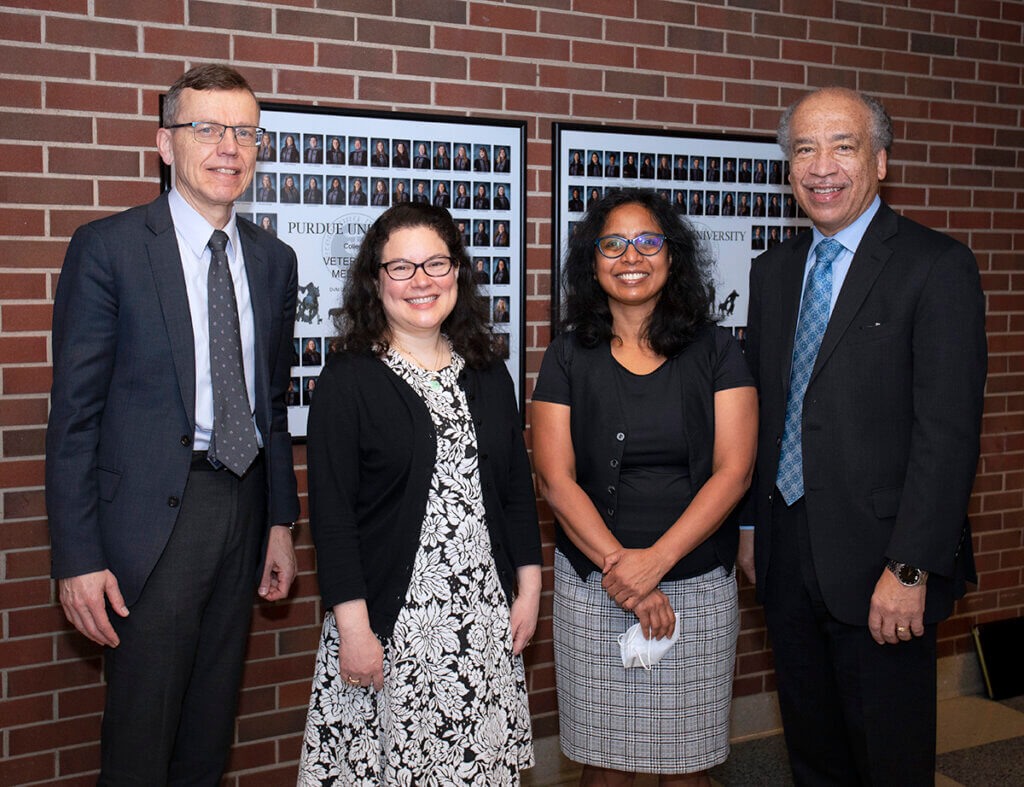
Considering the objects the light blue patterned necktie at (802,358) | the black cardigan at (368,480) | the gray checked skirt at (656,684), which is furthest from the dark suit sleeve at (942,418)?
the black cardigan at (368,480)

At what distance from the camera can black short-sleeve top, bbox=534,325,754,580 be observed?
7.32ft

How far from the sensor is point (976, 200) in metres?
3.80

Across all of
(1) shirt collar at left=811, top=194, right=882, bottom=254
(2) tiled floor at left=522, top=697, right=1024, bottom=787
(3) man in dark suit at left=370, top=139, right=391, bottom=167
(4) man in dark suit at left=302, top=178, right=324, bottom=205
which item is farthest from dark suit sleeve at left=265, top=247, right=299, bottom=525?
(2) tiled floor at left=522, top=697, right=1024, bottom=787

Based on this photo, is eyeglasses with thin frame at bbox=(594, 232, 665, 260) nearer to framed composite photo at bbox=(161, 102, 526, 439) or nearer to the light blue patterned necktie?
the light blue patterned necktie

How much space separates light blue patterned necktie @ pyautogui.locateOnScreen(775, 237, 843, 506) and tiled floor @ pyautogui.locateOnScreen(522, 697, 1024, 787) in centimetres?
145

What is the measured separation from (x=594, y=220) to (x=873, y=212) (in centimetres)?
68

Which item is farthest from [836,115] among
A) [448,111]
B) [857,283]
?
[448,111]

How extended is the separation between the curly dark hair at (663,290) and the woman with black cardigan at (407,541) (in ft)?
1.30

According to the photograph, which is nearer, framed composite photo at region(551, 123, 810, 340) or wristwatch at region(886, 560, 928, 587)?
wristwatch at region(886, 560, 928, 587)

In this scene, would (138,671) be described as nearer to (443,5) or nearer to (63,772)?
(63,772)

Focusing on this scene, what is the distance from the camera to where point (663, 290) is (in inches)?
92.6

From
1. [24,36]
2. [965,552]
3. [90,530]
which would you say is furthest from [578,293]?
[24,36]

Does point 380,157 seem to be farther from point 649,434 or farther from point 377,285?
point 649,434

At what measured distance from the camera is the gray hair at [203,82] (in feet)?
6.79
